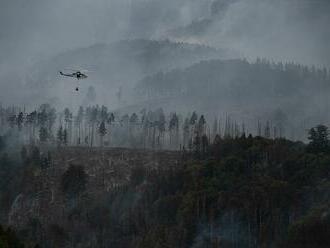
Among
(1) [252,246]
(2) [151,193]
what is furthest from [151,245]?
(2) [151,193]

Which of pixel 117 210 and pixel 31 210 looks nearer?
pixel 117 210

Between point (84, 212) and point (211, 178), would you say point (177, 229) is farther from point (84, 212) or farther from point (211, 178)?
point (84, 212)

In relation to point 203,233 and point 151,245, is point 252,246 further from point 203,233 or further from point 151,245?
point 151,245

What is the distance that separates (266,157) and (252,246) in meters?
40.5

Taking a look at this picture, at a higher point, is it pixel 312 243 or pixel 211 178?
pixel 211 178

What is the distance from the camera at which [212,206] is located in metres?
160

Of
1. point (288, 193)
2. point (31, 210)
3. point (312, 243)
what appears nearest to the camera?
point (312, 243)

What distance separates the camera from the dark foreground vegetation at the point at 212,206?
148 metres

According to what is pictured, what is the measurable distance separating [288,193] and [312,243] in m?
23.3

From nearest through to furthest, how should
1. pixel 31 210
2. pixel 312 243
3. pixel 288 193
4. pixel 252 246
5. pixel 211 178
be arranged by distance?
pixel 312 243, pixel 252 246, pixel 288 193, pixel 211 178, pixel 31 210

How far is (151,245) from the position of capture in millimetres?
147375

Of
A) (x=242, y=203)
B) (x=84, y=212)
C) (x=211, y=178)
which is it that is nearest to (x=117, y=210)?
(x=84, y=212)

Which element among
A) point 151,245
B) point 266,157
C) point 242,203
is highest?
point 266,157

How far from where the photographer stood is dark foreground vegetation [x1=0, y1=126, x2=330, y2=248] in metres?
148
